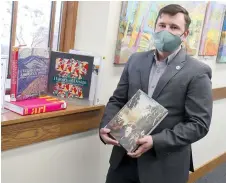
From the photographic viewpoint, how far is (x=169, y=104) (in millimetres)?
1618

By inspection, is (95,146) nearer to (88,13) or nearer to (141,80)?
(141,80)

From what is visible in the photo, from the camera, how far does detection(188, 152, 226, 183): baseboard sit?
3.26 metres

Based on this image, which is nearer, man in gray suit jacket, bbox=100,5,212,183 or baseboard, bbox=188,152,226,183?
man in gray suit jacket, bbox=100,5,212,183

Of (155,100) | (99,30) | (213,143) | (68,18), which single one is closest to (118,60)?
(99,30)

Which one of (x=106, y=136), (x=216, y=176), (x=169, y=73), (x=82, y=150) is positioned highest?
(x=169, y=73)

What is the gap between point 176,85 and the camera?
1598 millimetres

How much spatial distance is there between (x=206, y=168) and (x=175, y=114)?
2075 mm

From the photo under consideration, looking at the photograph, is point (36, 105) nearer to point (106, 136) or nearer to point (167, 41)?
point (106, 136)

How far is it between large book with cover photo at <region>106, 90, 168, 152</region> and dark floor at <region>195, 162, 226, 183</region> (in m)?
2.00

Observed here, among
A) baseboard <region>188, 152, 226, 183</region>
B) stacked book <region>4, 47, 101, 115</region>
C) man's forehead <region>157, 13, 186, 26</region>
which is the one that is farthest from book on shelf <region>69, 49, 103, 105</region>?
baseboard <region>188, 152, 226, 183</region>

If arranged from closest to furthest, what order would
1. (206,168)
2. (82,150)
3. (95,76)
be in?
(95,76), (82,150), (206,168)

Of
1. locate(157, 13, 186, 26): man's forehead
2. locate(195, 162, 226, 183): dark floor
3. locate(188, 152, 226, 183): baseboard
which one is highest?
locate(157, 13, 186, 26): man's forehead

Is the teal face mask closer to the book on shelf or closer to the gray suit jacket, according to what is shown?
the gray suit jacket

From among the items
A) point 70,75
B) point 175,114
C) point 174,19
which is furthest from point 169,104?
point 70,75
